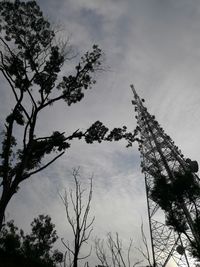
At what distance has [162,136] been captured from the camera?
63.0 feet

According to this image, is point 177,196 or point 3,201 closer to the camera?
point 3,201

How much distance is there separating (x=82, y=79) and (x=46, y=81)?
1.86m

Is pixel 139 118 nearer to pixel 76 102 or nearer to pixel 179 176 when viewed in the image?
pixel 179 176

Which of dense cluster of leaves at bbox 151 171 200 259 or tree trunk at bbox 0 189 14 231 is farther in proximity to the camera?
dense cluster of leaves at bbox 151 171 200 259

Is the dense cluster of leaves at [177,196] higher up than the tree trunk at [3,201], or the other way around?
the dense cluster of leaves at [177,196]

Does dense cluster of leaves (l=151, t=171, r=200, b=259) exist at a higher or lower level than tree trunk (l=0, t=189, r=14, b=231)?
higher

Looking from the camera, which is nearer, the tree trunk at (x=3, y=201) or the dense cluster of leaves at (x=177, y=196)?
the tree trunk at (x=3, y=201)

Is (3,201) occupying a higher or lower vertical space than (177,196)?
lower

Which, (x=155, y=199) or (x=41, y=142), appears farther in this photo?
(x=155, y=199)

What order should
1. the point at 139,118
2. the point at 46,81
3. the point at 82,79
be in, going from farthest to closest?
the point at 139,118
the point at 82,79
the point at 46,81

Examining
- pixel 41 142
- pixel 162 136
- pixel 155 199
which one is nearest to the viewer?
pixel 41 142

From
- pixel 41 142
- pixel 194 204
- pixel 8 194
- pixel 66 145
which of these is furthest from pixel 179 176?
pixel 8 194

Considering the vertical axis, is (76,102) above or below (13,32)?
below

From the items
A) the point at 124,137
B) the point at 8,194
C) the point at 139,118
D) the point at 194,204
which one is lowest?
the point at 8,194
